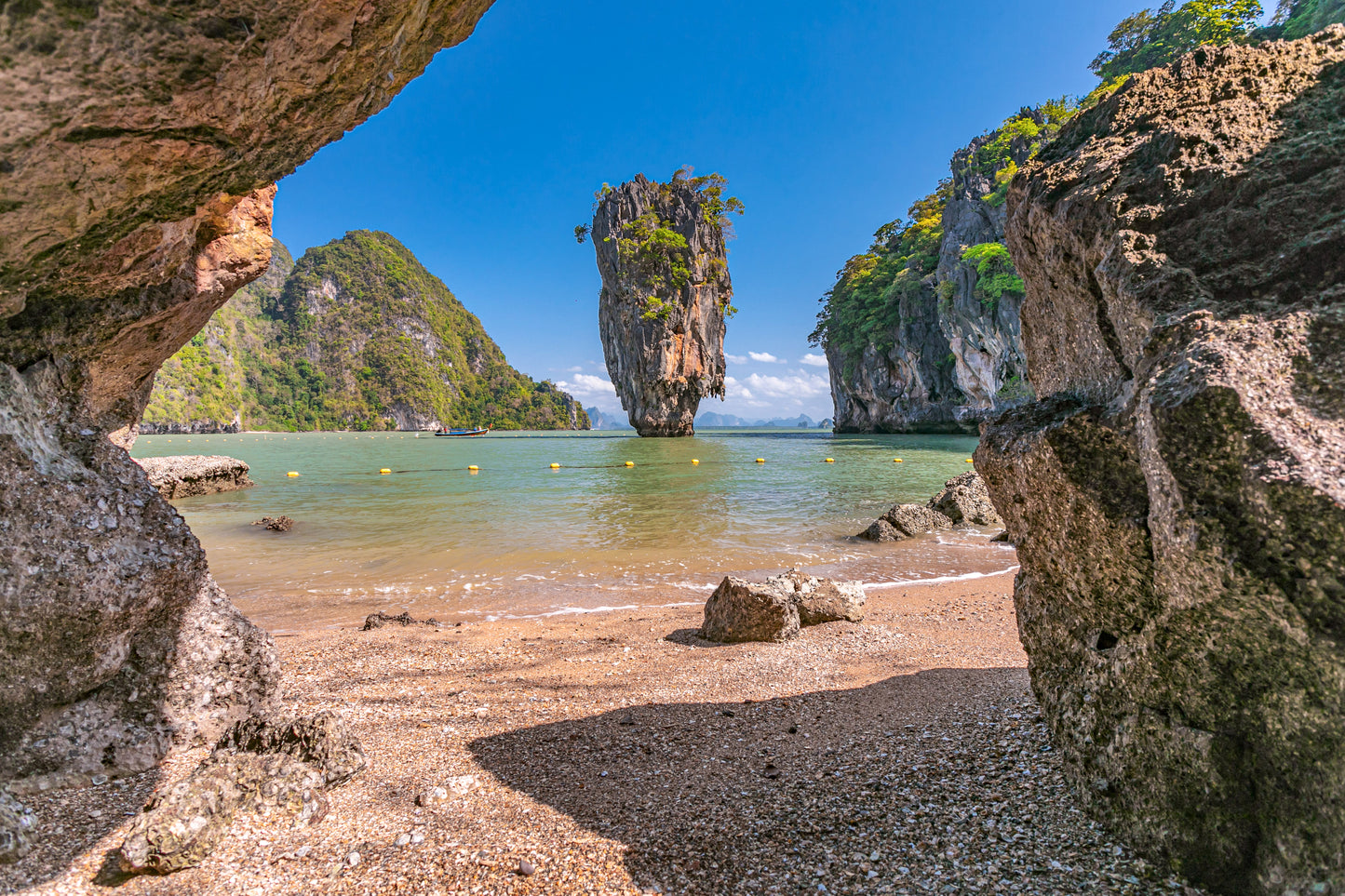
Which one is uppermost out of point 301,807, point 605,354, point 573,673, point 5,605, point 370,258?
point 370,258

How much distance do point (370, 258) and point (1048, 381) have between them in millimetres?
144518

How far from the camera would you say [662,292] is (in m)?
47.3

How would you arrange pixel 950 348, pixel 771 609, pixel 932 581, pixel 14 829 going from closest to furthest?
pixel 14 829, pixel 771 609, pixel 932 581, pixel 950 348

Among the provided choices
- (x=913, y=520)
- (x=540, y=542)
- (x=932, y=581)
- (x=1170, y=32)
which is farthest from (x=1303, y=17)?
(x=540, y=542)

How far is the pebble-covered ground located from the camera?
5.75 ft

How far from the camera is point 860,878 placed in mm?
1705

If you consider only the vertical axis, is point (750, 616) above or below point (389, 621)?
above

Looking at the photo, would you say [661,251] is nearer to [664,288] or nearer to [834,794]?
[664,288]

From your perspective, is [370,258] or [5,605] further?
[370,258]

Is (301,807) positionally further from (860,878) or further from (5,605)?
(860,878)

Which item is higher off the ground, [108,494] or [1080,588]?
[108,494]

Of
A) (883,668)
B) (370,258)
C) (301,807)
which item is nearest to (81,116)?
(301,807)

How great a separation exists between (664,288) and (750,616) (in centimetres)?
4501

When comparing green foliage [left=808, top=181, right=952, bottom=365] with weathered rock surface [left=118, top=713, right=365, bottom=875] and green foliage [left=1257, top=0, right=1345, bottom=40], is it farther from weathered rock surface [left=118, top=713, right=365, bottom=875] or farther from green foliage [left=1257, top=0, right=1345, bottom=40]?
weathered rock surface [left=118, top=713, right=365, bottom=875]
